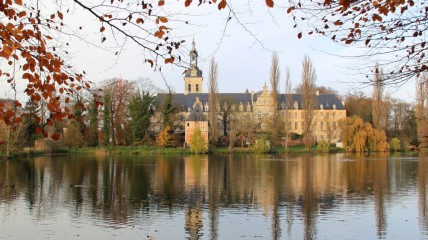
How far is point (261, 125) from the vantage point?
212 feet

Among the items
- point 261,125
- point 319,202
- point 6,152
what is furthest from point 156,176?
point 261,125

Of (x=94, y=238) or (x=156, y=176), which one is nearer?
(x=94, y=238)

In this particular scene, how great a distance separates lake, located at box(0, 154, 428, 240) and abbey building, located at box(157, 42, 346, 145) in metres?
31.4

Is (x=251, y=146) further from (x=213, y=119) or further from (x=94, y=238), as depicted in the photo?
(x=94, y=238)

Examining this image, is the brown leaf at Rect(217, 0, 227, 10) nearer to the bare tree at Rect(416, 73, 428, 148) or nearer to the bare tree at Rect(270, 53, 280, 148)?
the bare tree at Rect(416, 73, 428, 148)

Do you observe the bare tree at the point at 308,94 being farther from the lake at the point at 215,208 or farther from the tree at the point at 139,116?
the lake at the point at 215,208

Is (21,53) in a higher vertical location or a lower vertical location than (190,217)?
higher

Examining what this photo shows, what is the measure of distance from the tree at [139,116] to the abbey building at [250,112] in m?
4.57

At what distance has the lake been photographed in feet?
33.1

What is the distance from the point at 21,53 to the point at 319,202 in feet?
36.7

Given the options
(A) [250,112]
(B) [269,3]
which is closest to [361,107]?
(A) [250,112]

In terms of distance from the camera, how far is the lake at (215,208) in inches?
397

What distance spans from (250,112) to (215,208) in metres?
56.0

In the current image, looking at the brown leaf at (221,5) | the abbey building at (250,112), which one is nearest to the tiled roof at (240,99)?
the abbey building at (250,112)
